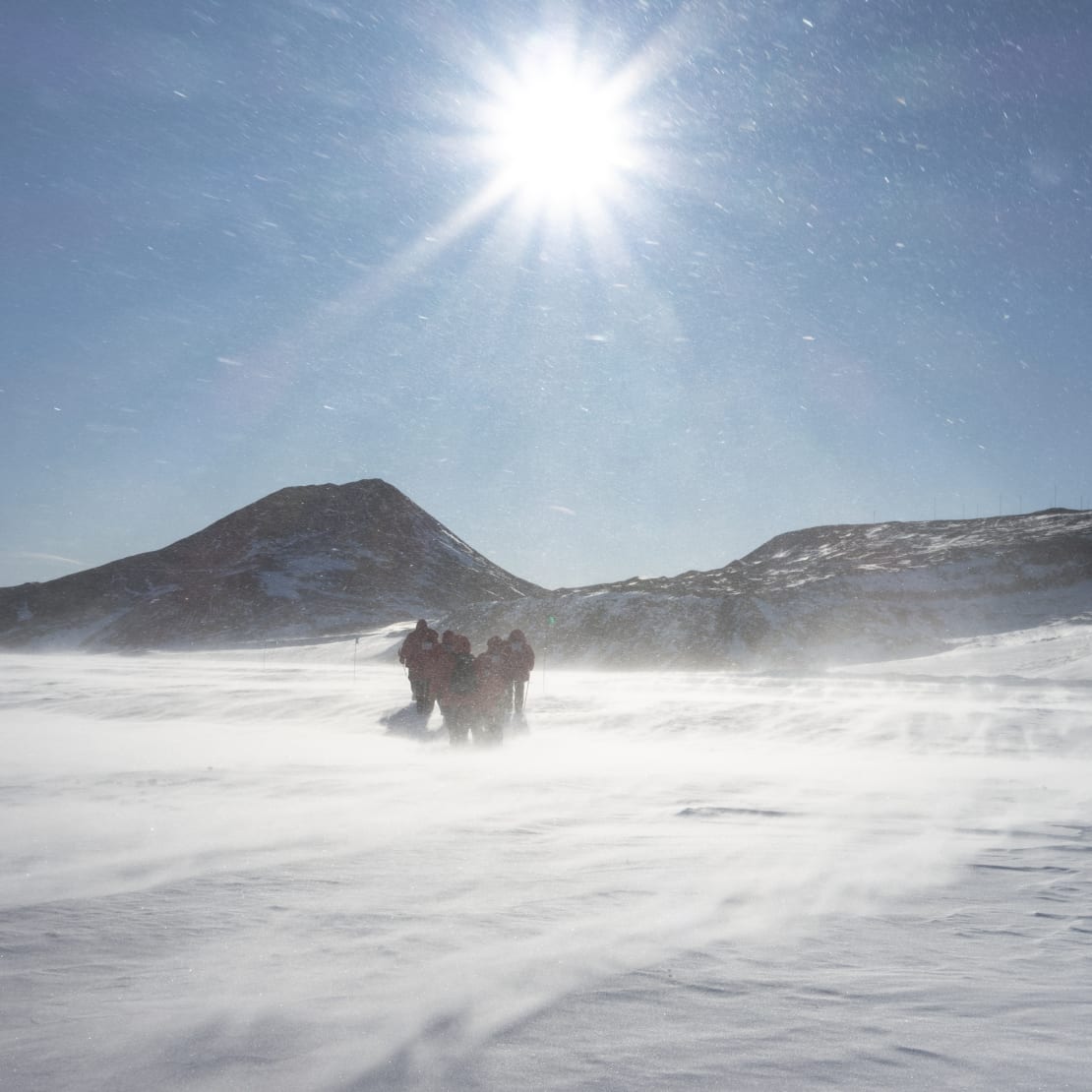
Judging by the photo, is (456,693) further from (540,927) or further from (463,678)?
(540,927)

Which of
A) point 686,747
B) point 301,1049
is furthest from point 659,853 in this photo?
point 686,747

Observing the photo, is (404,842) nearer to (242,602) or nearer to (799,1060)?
(799,1060)

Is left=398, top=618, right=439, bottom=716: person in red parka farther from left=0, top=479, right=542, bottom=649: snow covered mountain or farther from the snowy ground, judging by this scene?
left=0, top=479, right=542, bottom=649: snow covered mountain

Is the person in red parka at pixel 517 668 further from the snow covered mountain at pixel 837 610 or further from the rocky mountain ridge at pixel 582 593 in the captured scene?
the snow covered mountain at pixel 837 610

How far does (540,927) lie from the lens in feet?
12.2

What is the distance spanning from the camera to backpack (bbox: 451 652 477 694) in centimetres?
1287

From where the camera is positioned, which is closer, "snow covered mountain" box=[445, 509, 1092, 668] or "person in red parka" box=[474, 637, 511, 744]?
"person in red parka" box=[474, 637, 511, 744]

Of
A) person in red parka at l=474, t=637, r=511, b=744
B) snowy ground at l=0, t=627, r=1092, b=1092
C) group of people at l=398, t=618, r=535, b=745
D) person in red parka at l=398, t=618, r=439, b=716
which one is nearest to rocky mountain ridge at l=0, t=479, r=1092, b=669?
group of people at l=398, t=618, r=535, b=745

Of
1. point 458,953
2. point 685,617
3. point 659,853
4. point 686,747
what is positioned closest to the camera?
point 458,953

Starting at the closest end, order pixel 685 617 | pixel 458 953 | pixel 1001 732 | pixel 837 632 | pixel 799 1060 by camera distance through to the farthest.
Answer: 1. pixel 799 1060
2. pixel 458 953
3. pixel 1001 732
4. pixel 837 632
5. pixel 685 617

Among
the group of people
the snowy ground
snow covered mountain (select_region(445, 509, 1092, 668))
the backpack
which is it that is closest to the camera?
the snowy ground

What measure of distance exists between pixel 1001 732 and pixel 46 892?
39.6 feet

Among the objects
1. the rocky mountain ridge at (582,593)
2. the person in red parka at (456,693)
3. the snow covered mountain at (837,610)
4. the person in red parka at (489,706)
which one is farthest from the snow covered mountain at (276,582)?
the person in red parka at (489,706)

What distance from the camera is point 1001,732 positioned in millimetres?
12602
